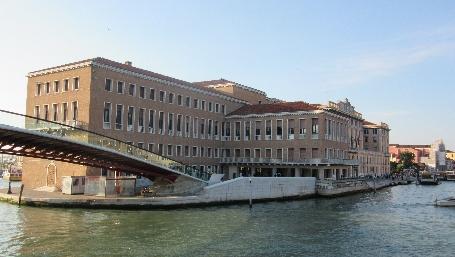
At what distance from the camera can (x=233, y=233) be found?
24156 millimetres

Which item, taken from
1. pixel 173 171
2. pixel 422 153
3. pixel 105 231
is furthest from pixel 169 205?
pixel 422 153

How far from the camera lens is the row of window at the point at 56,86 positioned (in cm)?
4331

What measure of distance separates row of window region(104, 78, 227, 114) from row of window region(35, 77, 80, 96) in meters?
2.85

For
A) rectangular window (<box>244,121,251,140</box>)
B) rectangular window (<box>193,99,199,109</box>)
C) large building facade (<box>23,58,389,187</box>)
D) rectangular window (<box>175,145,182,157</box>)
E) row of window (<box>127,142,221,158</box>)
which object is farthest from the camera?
rectangular window (<box>244,121,251,140</box>)

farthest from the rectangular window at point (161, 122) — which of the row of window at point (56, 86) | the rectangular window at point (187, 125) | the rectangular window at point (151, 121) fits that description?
the row of window at point (56, 86)

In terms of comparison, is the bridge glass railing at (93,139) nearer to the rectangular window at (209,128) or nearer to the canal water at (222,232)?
the canal water at (222,232)

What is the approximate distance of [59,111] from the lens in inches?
1741

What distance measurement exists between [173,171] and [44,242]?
17000 mm

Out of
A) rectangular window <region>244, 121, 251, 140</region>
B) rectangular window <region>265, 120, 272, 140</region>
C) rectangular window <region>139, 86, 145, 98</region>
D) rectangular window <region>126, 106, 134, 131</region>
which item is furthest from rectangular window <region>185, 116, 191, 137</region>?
rectangular window <region>265, 120, 272, 140</region>

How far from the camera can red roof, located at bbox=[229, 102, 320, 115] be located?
5663 centimetres

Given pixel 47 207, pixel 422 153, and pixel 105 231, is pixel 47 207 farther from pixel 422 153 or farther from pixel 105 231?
pixel 422 153

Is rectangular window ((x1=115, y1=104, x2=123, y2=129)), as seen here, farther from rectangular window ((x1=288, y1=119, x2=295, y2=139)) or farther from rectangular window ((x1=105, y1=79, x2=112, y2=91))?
rectangular window ((x1=288, y1=119, x2=295, y2=139))

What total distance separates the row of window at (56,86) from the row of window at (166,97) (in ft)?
9.36

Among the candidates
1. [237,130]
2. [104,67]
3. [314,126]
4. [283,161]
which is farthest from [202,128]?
[104,67]
